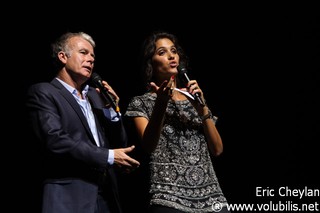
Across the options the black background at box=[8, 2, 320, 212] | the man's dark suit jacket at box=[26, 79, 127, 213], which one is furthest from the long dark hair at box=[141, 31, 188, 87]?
the black background at box=[8, 2, 320, 212]

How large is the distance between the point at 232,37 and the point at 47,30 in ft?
4.28

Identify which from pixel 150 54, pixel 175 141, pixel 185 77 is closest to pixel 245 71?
pixel 150 54

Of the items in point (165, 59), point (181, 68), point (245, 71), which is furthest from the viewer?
point (245, 71)

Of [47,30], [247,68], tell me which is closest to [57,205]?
[47,30]

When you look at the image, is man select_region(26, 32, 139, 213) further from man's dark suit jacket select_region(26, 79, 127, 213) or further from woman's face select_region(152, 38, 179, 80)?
woman's face select_region(152, 38, 179, 80)

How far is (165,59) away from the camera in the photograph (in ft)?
7.96

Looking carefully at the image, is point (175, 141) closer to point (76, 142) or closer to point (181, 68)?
point (181, 68)

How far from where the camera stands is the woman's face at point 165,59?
2.41 m

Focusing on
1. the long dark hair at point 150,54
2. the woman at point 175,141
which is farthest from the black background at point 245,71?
the woman at point 175,141

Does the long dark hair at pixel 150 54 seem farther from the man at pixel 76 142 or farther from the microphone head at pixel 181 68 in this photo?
the man at pixel 76 142

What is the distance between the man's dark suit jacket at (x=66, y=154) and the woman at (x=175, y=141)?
23 centimetres

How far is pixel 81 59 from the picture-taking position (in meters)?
2.29

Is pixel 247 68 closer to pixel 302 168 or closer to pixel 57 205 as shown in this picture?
pixel 302 168

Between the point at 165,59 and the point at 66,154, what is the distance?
794mm
